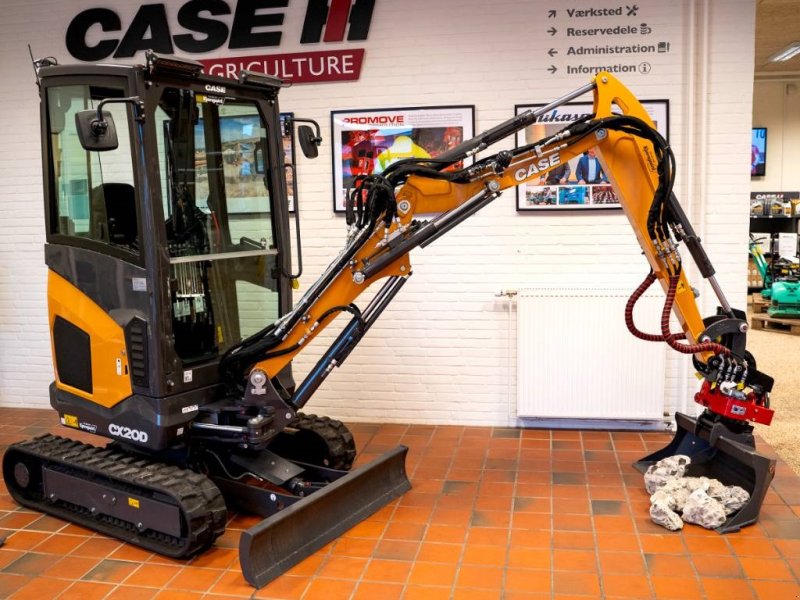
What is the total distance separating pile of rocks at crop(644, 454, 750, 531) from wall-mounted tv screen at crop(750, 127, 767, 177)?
1282cm

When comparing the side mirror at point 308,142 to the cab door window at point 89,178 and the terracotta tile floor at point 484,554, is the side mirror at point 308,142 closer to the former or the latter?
the cab door window at point 89,178

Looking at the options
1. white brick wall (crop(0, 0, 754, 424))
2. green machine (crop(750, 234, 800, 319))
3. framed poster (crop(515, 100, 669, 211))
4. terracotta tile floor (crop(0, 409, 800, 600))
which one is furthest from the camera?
green machine (crop(750, 234, 800, 319))

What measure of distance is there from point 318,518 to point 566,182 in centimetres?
304

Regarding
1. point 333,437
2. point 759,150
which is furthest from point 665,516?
point 759,150

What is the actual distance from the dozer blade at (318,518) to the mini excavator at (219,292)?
14mm

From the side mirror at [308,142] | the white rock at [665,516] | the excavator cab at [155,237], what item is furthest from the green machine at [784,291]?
the excavator cab at [155,237]

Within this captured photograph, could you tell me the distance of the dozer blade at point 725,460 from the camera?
4.14 metres

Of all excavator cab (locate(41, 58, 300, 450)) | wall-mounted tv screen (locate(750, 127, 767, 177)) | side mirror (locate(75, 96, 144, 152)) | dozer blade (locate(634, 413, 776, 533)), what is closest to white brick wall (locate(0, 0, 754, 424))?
dozer blade (locate(634, 413, 776, 533))

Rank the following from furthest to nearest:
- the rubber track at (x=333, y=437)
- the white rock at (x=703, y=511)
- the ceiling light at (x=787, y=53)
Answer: the ceiling light at (x=787, y=53), the rubber track at (x=333, y=437), the white rock at (x=703, y=511)

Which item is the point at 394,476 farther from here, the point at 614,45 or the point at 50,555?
the point at 614,45

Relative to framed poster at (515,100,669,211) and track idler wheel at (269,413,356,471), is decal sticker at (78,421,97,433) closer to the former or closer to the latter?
track idler wheel at (269,413,356,471)

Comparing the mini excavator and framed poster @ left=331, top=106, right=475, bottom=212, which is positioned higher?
framed poster @ left=331, top=106, right=475, bottom=212

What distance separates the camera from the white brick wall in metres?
5.61

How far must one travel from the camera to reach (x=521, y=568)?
12.4ft
